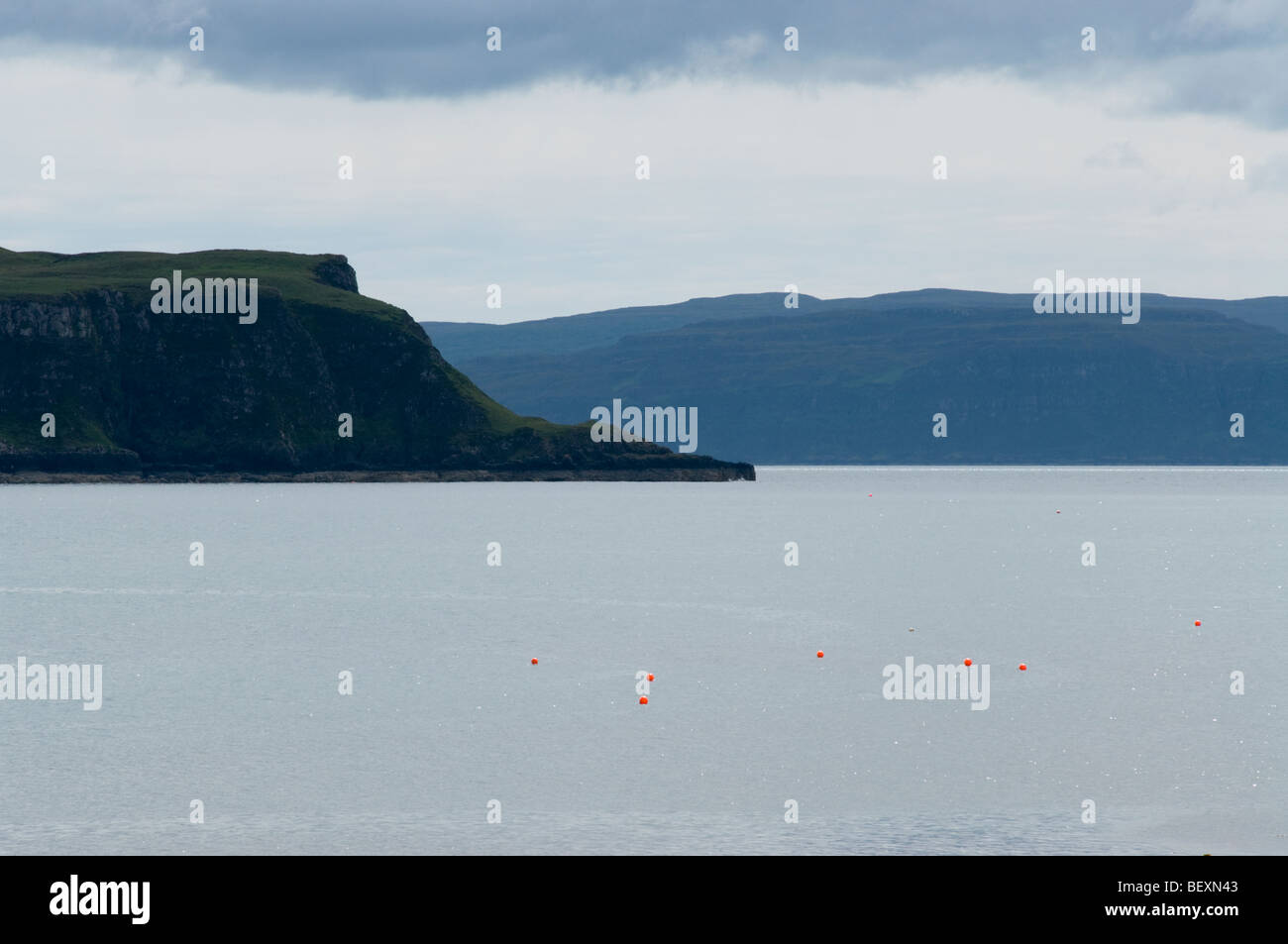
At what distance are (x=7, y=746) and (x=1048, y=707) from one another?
30.1 meters

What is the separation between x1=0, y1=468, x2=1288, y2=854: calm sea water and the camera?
35.8 metres

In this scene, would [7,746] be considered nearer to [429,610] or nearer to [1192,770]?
[1192,770]

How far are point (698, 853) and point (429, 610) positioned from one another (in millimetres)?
53957

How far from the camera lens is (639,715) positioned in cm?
5094

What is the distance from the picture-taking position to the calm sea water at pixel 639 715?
35.8 metres

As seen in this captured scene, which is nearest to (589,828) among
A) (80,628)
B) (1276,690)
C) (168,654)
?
(1276,690)

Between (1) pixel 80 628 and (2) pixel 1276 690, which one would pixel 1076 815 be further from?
(1) pixel 80 628

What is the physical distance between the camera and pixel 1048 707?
52.4 m

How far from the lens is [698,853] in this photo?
109ft
